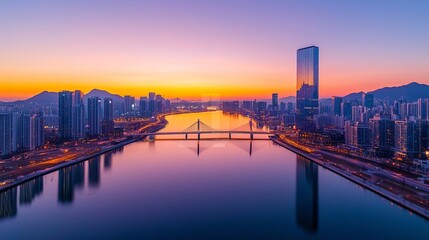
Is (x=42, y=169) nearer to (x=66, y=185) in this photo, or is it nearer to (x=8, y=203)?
(x=66, y=185)

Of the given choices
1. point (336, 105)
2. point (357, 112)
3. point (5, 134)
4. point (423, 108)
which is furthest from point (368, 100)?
point (5, 134)

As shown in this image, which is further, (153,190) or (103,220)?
(153,190)

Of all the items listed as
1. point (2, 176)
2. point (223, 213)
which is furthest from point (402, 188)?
point (2, 176)

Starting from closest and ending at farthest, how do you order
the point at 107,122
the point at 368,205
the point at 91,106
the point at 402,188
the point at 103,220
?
1. the point at 103,220
2. the point at 368,205
3. the point at 402,188
4. the point at 91,106
5. the point at 107,122

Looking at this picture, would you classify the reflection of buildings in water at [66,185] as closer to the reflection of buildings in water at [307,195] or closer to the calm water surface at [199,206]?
the calm water surface at [199,206]

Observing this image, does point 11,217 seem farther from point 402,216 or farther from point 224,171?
point 402,216

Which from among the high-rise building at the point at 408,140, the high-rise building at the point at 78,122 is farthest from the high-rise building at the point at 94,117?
the high-rise building at the point at 408,140
